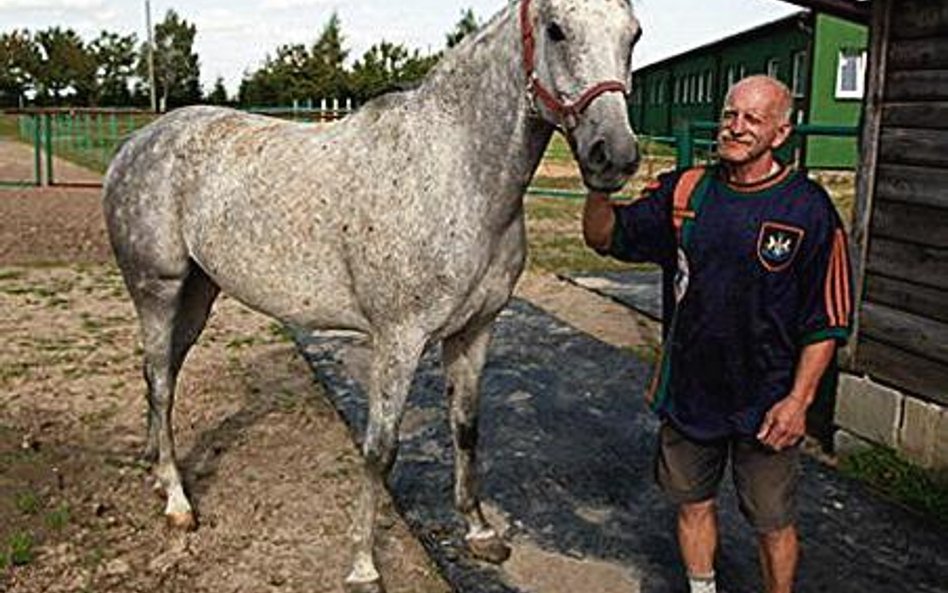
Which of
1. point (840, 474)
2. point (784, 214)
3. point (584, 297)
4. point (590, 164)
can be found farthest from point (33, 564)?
point (584, 297)

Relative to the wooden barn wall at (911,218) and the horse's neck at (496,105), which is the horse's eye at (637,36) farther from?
the wooden barn wall at (911,218)

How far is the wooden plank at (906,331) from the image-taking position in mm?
4242

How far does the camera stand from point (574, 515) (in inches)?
154

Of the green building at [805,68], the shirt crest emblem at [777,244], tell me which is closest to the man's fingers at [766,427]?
the shirt crest emblem at [777,244]

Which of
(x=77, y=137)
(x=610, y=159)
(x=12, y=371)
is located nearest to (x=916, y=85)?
(x=610, y=159)

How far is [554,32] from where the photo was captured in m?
2.60

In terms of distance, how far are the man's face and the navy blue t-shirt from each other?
11 centimetres

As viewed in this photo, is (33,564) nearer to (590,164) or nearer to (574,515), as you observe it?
(574,515)

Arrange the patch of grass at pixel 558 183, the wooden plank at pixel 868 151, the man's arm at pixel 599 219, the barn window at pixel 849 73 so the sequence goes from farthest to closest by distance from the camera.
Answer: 1. the barn window at pixel 849 73
2. the patch of grass at pixel 558 183
3. the wooden plank at pixel 868 151
4. the man's arm at pixel 599 219

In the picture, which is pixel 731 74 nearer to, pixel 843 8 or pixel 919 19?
pixel 919 19

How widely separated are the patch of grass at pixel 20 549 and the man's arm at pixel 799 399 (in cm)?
287

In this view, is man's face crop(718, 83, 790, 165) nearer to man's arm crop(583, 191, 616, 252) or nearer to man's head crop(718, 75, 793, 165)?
man's head crop(718, 75, 793, 165)

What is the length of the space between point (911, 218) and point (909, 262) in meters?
0.22

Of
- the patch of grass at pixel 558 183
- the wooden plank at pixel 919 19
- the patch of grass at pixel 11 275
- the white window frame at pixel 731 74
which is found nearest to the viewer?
the wooden plank at pixel 919 19
